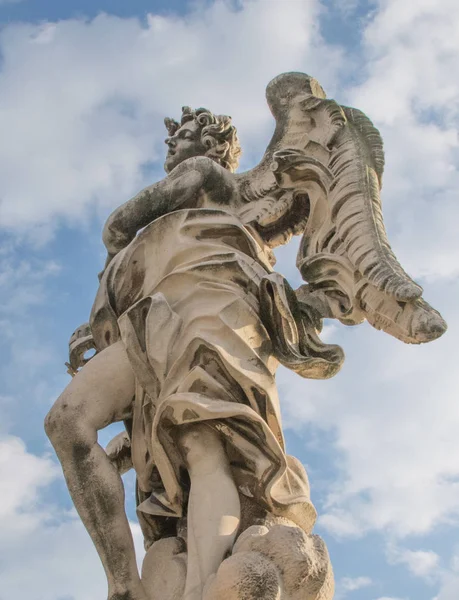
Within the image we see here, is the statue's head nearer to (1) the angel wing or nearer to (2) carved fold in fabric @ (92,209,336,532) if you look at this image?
(1) the angel wing

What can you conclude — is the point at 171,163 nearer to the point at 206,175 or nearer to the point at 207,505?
the point at 206,175

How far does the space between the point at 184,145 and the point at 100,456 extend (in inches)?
117

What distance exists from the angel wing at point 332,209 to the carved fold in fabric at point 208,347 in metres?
0.32

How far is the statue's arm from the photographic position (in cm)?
671

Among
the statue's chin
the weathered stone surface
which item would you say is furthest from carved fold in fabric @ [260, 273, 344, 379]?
the statue's chin

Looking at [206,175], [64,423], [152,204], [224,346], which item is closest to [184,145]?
[206,175]

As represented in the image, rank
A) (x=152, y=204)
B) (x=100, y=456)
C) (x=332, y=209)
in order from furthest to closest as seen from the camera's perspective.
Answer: (x=152, y=204) < (x=332, y=209) < (x=100, y=456)

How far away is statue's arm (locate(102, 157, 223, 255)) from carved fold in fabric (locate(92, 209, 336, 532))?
302 millimetres

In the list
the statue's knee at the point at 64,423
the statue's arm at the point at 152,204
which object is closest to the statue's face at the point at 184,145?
the statue's arm at the point at 152,204

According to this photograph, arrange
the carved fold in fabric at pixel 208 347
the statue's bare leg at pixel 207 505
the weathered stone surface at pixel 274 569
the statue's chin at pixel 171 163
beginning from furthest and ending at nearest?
the statue's chin at pixel 171 163
the carved fold in fabric at pixel 208 347
the statue's bare leg at pixel 207 505
the weathered stone surface at pixel 274 569

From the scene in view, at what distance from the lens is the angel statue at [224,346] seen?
5109 millimetres

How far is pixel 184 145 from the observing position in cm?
761

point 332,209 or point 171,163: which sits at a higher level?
point 171,163

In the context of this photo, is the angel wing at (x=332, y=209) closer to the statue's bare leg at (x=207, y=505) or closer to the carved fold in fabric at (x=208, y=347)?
the carved fold in fabric at (x=208, y=347)
